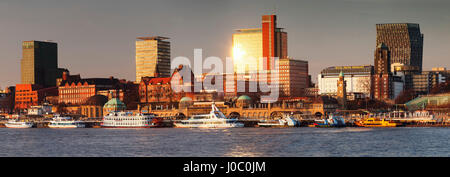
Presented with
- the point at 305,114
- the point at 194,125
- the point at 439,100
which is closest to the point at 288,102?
the point at 305,114

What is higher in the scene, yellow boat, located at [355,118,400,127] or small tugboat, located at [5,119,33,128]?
yellow boat, located at [355,118,400,127]

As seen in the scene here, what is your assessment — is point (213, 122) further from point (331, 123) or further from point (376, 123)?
point (376, 123)

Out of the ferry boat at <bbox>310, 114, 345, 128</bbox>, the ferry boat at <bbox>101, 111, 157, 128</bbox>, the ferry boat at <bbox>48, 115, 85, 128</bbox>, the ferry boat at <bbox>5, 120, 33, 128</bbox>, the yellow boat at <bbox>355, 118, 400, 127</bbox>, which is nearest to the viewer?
the yellow boat at <bbox>355, 118, 400, 127</bbox>

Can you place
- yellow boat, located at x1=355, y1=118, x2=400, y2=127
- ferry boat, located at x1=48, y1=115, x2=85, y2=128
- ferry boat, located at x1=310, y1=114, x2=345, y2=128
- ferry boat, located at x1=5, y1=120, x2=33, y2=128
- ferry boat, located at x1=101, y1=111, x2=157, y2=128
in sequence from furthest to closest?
ferry boat, located at x1=5, y1=120, x2=33, y2=128, ferry boat, located at x1=48, y1=115, x2=85, y2=128, ferry boat, located at x1=101, y1=111, x2=157, y2=128, ferry boat, located at x1=310, y1=114, x2=345, y2=128, yellow boat, located at x1=355, y1=118, x2=400, y2=127

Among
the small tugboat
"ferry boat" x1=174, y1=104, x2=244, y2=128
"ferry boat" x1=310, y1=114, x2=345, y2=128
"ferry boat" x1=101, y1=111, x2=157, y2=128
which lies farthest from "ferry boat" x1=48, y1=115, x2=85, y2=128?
"ferry boat" x1=310, y1=114, x2=345, y2=128

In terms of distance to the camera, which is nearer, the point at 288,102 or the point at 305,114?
the point at 305,114

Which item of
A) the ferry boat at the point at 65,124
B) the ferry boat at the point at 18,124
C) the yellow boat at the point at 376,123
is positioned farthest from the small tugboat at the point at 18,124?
the yellow boat at the point at 376,123

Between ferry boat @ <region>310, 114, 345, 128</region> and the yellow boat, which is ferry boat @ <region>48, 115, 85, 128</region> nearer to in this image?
ferry boat @ <region>310, 114, 345, 128</region>

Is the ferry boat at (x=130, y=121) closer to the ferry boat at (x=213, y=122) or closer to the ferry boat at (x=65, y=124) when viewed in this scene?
the ferry boat at (x=213, y=122)

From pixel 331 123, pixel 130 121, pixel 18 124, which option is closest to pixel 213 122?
pixel 130 121
